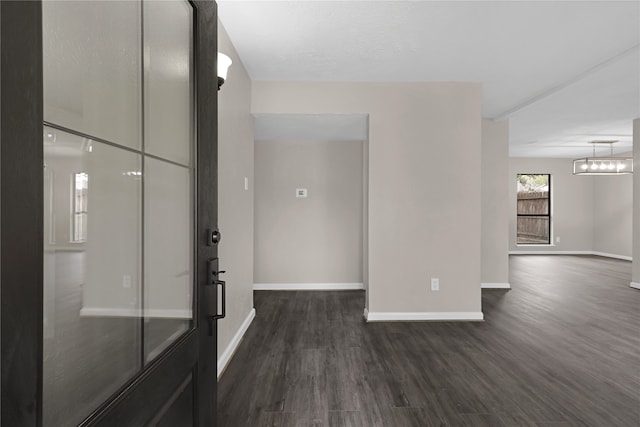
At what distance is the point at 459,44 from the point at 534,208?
8.08 m

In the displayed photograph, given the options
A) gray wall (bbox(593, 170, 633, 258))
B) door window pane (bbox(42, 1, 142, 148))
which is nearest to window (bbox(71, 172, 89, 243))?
door window pane (bbox(42, 1, 142, 148))

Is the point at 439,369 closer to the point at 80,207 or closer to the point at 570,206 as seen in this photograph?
the point at 80,207

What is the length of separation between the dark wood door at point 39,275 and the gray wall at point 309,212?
4.04 m

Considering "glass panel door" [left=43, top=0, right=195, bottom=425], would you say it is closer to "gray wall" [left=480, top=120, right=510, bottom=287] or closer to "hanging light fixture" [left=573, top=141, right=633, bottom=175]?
"gray wall" [left=480, top=120, right=510, bottom=287]

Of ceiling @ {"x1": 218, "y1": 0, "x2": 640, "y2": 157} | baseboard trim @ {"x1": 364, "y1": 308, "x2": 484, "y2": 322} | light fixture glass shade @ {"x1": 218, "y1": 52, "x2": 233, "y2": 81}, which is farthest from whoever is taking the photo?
baseboard trim @ {"x1": 364, "y1": 308, "x2": 484, "y2": 322}

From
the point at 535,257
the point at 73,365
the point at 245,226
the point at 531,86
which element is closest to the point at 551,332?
the point at 531,86

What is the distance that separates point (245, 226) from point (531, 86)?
11.4 ft

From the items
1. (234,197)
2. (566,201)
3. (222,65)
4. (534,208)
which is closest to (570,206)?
(566,201)

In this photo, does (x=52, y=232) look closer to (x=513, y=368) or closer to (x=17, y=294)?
(x=17, y=294)

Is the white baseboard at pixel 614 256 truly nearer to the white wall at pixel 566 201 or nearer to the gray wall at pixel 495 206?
the white wall at pixel 566 201

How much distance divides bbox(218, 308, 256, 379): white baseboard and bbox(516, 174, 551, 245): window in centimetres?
859

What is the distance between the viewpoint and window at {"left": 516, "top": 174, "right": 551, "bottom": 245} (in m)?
9.32

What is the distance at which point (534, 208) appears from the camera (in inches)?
371

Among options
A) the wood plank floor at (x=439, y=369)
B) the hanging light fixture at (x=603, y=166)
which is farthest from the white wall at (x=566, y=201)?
the wood plank floor at (x=439, y=369)
